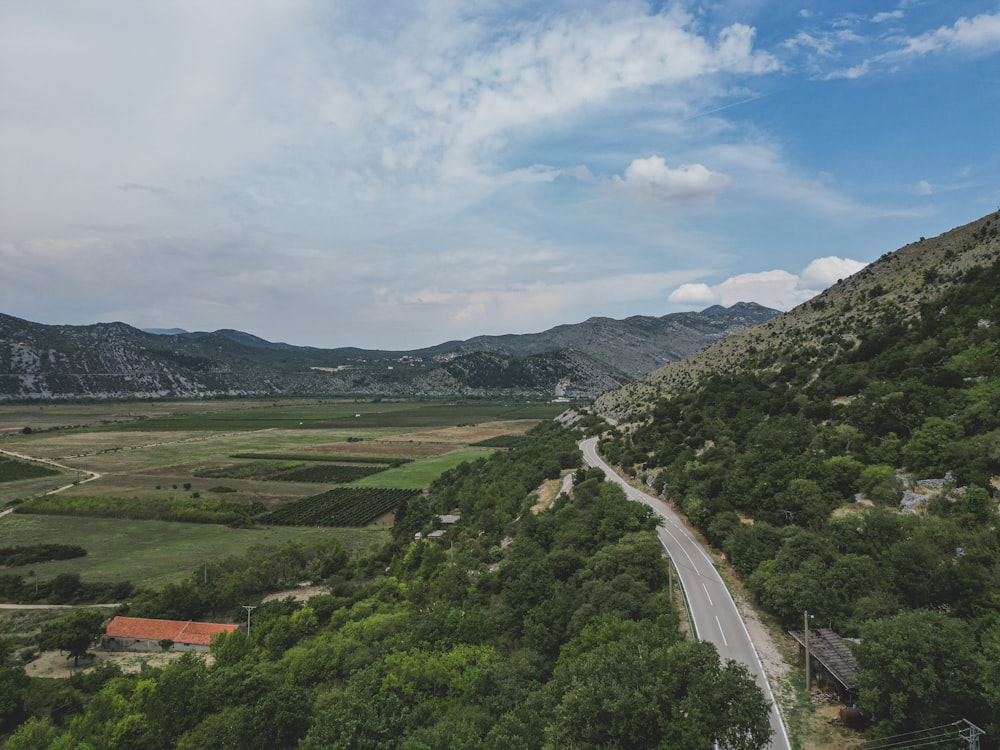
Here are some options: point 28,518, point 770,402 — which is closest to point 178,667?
point 770,402

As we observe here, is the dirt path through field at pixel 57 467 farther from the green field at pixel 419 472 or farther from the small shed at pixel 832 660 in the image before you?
the small shed at pixel 832 660

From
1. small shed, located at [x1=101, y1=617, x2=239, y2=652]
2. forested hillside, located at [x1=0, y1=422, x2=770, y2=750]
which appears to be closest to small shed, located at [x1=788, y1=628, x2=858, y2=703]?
forested hillside, located at [x1=0, y1=422, x2=770, y2=750]

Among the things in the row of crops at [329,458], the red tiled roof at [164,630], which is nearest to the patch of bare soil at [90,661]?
the red tiled roof at [164,630]

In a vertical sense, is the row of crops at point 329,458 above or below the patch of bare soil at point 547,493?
below

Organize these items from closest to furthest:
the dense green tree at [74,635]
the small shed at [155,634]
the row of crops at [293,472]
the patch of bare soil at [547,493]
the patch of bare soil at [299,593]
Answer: the dense green tree at [74,635] < the small shed at [155,634] < the patch of bare soil at [299,593] < the patch of bare soil at [547,493] < the row of crops at [293,472]

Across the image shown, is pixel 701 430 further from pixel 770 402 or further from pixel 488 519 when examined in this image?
pixel 488 519

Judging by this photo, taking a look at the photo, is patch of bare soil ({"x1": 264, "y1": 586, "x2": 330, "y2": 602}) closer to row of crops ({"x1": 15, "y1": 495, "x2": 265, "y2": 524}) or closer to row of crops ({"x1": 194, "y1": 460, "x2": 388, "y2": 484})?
row of crops ({"x1": 15, "y1": 495, "x2": 265, "y2": 524})

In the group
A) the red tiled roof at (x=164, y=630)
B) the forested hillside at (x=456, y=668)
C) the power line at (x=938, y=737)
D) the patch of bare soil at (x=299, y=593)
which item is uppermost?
the power line at (x=938, y=737)
